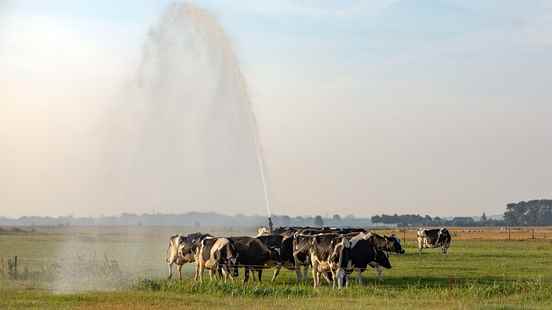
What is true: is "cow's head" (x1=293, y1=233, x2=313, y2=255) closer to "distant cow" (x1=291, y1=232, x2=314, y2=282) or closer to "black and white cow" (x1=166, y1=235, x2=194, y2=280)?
"distant cow" (x1=291, y1=232, x2=314, y2=282)

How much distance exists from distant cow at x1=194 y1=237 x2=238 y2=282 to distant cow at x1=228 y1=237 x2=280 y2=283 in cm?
27

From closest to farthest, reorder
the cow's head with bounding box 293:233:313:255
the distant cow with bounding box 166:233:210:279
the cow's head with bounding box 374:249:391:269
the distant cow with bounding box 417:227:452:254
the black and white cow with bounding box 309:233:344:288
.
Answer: the black and white cow with bounding box 309:233:344:288
the cow's head with bounding box 293:233:313:255
the cow's head with bounding box 374:249:391:269
the distant cow with bounding box 166:233:210:279
the distant cow with bounding box 417:227:452:254

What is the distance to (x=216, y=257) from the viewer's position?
35281 mm

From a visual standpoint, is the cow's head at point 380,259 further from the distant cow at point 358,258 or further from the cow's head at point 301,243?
the cow's head at point 301,243

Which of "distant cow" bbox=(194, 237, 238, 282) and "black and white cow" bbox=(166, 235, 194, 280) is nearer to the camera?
"distant cow" bbox=(194, 237, 238, 282)

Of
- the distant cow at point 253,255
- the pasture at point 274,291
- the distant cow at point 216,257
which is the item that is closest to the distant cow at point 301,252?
the pasture at point 274,291

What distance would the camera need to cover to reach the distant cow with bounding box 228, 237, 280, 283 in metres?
35.0

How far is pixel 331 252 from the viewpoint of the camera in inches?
1302

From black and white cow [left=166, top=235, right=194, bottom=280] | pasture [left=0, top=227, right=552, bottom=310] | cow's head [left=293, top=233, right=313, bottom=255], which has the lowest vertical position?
pasture [left=0, top=227, right=552, bottom=310]

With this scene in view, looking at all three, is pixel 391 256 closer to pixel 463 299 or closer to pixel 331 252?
pixel 331 252

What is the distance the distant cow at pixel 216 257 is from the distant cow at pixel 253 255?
0.27m

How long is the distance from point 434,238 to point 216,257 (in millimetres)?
31907

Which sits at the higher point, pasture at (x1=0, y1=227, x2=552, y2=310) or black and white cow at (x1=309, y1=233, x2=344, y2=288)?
black and white cow at (x1=309, y1=233, x2=344, y2=288)

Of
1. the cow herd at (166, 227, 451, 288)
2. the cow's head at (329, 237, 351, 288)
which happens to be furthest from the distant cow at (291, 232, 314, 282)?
the cow's head at (329, 237, 351, 288)
